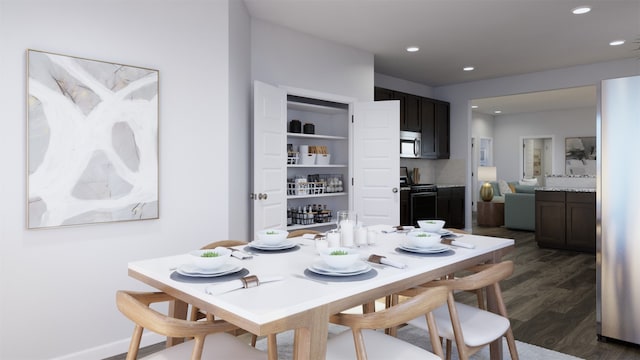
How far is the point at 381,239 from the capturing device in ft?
8.00

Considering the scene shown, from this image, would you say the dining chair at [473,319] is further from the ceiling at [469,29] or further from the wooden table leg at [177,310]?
the ceiling at [469,29]

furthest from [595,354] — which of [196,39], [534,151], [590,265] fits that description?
[534,151]

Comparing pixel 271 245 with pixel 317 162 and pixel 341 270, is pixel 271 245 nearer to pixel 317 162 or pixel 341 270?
pixel 341 270

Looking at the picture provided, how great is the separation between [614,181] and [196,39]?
3012 mm

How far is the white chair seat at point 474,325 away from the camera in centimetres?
184

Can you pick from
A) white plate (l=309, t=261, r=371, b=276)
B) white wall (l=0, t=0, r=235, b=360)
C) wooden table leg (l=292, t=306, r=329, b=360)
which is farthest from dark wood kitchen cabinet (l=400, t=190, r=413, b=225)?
wooden table leg (l=292, t=306, r=329, b=360)

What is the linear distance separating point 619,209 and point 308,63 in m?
3.09

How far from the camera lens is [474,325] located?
1943 millimetres

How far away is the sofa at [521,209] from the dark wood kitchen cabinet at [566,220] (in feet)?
4.22

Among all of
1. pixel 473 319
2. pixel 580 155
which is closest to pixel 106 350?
pixel 473 319

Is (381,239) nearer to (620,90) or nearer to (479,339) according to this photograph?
(479,339)

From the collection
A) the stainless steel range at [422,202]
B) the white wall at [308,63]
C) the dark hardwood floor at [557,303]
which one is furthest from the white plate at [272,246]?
the stainless steel range at [422,202]

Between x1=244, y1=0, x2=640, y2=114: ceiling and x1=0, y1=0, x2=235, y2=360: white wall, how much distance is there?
977 mm

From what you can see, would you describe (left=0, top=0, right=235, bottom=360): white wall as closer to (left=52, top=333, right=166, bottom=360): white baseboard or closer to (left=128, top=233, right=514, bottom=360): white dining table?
(left=52, top=333, right=166, bottom=360): white baseboard
